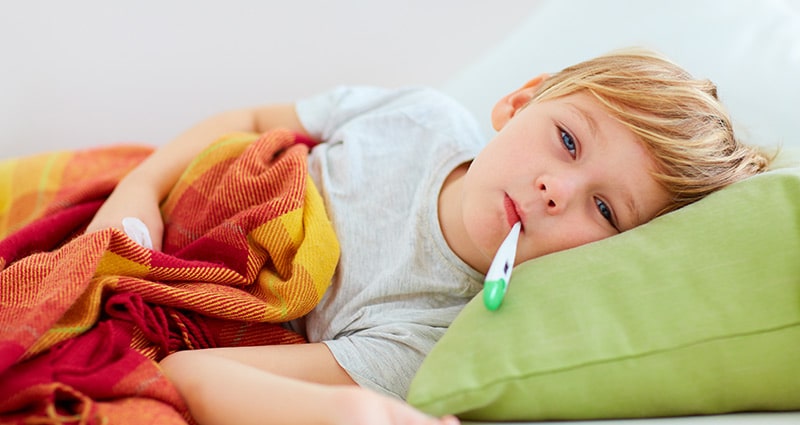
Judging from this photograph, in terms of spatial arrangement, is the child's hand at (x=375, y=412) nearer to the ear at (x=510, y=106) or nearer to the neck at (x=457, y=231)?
the neck at (x=457, y=231)

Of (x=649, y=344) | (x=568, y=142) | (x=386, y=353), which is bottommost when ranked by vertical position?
(x=386, y=353)

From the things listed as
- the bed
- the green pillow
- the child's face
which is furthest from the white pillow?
the green pillow

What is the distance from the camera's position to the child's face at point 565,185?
2.72 feet

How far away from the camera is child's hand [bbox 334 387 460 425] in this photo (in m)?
0.60

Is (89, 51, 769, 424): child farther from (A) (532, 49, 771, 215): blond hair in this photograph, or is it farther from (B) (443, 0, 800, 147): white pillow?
(B) (443, 0, 800, 147): white pillow

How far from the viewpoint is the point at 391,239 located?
3.17ft

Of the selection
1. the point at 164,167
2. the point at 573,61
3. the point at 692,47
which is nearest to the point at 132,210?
the point at 164,167

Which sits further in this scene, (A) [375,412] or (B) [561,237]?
(B) [561,237]

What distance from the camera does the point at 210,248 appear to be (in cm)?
90

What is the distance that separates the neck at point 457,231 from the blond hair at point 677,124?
0.18 metres

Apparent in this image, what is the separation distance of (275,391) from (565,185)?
371mm

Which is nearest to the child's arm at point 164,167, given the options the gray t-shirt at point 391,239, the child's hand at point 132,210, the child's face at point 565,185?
the child's hand at point 132,210

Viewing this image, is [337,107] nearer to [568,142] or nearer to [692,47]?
[568,142]

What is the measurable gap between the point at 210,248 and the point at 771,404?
0.61 metres
